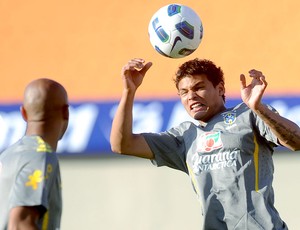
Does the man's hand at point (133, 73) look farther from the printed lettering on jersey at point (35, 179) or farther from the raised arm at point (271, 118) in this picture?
the printed lettering on jersey at point (35, 179)

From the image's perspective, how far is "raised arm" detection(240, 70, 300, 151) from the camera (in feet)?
17.1

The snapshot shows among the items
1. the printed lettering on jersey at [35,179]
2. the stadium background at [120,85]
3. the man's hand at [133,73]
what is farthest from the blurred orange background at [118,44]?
the printed lettering on jersey at [35,179]

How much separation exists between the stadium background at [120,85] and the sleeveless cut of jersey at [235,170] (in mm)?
3227

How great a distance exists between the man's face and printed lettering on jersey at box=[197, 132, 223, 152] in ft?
0.51

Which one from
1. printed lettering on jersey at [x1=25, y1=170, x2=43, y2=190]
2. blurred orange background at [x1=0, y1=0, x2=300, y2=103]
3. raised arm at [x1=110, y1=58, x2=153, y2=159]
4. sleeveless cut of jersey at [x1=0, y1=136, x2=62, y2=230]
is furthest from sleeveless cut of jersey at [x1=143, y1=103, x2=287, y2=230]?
blurred orange background at [x1=0, y1=0, x2=300, y2=103]

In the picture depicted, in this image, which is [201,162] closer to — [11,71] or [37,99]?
[37,99]

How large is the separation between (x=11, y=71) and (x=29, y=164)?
18.7 ft

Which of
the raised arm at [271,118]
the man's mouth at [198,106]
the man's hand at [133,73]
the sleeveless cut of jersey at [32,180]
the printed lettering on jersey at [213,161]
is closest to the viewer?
the sleeveless cut of jersey at [32,180]

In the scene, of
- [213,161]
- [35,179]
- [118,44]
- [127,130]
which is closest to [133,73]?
[127,130]

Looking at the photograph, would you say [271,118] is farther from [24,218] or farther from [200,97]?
[24,218]

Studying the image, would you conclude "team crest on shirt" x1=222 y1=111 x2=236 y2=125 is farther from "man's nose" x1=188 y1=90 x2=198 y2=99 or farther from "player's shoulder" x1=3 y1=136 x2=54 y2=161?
"player's shoulder" x1=3 y1=136 x2=54 y2=161

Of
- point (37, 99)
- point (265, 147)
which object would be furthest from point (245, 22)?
point (37, 99)

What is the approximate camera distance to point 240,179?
5297 mm

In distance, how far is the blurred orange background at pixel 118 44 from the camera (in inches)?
356
